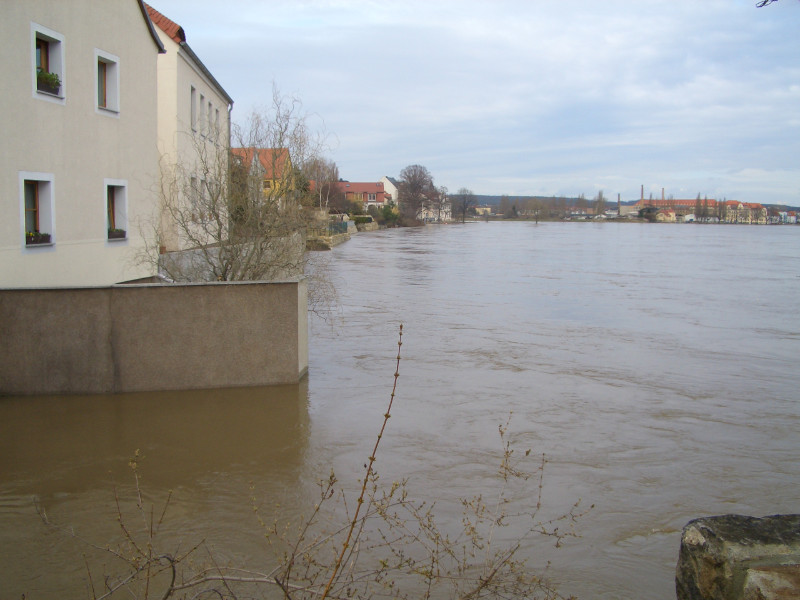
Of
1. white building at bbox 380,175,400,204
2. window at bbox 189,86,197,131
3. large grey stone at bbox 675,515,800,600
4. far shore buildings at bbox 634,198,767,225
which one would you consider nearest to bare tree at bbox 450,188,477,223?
white building at bbox 380,175,400,204

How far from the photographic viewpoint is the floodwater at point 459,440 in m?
6.45

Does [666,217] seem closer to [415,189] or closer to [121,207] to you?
[415,189]

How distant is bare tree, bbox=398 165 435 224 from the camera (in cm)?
12988

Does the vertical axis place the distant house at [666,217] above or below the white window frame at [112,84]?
above

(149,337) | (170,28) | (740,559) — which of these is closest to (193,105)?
(170,28)

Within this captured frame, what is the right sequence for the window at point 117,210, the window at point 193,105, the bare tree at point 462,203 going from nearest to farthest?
the window at point 117,210
the window at point 193,105
the bare tree at point 462,203

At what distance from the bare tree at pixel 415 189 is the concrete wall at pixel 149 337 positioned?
115 metres

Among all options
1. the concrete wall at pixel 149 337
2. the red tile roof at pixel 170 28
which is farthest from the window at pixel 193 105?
the concrete wall at pixel 149 337

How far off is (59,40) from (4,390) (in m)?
6.69

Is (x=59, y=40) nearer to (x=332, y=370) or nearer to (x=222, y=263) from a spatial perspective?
(x=222, y=263)

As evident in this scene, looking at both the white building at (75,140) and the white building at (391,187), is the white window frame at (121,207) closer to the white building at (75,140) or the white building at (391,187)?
the white building at (75,140)

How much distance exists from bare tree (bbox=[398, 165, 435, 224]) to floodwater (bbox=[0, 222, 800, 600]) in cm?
11077

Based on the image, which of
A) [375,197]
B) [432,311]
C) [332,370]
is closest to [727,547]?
[332,370]

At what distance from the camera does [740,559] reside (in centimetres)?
246
